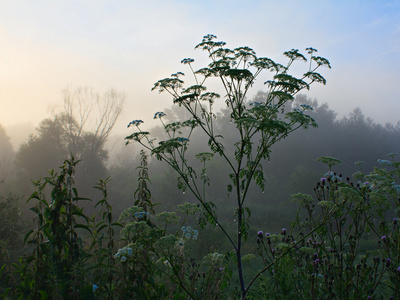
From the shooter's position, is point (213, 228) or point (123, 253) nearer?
point (123, 253)

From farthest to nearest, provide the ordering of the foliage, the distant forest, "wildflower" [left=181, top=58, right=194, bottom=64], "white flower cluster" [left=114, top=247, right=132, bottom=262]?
the distant forest → "wildflower" [left=181, top=58, right=194, bottom=64] → the foliage → "white flower cluster" [left=114, top=247, right=132, bottom=262]

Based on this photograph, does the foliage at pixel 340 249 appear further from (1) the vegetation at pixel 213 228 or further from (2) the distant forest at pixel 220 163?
(2) the distant forest at pixel 220 163

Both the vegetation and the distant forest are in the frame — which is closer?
the vegetation

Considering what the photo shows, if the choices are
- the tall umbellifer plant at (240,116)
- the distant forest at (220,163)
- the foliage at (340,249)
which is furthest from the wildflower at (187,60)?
the distant forest at (220,163)

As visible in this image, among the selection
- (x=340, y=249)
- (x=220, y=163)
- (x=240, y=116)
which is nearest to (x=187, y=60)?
(x=240, y=116)

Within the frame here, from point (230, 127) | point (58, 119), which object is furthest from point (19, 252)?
point (230, 127)

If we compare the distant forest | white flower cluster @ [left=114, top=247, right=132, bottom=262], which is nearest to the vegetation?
white flower cluster @ [left=114, top=247, right=132, bottom=262]

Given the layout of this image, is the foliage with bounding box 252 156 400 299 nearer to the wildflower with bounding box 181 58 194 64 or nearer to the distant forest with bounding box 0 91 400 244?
the wildflower with bounding box 181 58 194 64

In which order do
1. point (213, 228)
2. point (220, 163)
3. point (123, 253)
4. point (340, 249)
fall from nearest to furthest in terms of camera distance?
point (123, 253) < point (340, 249) < point (213, 228) < point (220, 163)

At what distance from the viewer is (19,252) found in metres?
11.0

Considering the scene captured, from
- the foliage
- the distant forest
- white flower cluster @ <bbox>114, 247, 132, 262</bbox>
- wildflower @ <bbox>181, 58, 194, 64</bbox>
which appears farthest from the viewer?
the distant forest

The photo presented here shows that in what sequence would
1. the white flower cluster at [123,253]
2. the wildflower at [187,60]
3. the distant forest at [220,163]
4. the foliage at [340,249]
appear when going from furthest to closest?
the distant forest at [220,163] < the wildflower at [187,60] < the foliage at [340,249] < the white flower cluster at [123,253]

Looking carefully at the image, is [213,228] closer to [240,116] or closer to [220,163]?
[240,116]

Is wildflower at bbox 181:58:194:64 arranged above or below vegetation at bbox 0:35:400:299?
above
